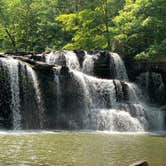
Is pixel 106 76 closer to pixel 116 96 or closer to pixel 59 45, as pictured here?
pixel 116 96

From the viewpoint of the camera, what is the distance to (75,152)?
1583 centimetres

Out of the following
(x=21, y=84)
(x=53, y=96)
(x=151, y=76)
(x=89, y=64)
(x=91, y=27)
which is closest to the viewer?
(x=21, y=84)

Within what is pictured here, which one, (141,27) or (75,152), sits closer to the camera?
(75,152)

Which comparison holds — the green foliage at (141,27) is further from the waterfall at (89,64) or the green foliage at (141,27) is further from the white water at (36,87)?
the white water at (36,87)

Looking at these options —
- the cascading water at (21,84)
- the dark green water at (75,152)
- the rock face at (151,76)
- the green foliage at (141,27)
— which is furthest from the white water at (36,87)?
the green foliage at (141,27)

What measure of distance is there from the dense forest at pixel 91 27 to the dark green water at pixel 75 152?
2043cm

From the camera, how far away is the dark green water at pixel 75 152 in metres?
13.9

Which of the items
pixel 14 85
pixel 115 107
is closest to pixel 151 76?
pixel 115 107

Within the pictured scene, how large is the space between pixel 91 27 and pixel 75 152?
2830 cm

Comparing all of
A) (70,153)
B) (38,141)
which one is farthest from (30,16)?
(70,153)

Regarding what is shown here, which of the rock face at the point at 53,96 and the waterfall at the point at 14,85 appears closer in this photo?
the waterfall at the point at 14,85

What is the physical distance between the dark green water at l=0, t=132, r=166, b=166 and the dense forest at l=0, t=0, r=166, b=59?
67.0 feet

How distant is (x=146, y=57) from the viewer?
38031mm

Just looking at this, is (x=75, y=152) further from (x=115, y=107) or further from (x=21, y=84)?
(x=115, y=107)
